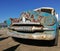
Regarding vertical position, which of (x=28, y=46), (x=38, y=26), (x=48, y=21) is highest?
(x=48, y=21)

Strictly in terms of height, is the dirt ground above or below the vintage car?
below

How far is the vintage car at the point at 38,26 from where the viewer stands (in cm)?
420

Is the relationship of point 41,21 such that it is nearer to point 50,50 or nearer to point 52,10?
point 50,50

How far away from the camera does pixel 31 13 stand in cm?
448

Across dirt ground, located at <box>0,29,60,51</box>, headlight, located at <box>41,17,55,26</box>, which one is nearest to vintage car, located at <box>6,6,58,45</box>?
headlight, located at <box>41,17,55,26</box>

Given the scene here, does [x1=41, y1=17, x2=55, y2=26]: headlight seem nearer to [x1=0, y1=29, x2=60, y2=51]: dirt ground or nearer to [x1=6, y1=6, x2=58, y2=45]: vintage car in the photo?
[x1=6, y1=6, x2=58, y2=45]: vintage car

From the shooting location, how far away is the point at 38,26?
4.33 meters

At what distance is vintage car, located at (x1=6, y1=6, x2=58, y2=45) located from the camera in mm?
4203

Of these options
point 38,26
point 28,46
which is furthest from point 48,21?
point 28,46

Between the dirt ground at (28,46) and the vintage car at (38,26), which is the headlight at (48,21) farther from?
the dirt ground at (28,46)

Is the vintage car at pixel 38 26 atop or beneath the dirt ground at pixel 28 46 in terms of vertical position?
atop

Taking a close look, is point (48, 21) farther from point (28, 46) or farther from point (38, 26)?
point (28, 46)

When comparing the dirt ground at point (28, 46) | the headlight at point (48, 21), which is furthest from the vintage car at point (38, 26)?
the dirt ground at point (28, 46)

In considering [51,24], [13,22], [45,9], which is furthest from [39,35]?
[45,9]
